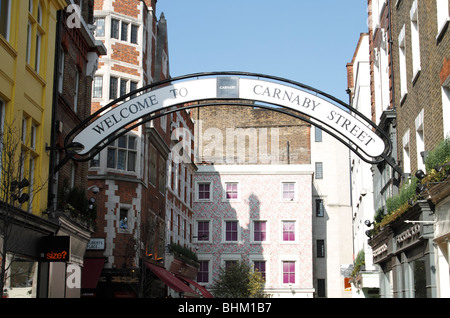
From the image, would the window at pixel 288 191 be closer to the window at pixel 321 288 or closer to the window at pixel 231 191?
the window at pixel 231 191

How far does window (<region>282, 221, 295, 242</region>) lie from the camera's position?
5306 cm

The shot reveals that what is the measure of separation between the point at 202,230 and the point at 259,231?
4591 mm

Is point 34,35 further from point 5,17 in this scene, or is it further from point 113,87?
point 113,87

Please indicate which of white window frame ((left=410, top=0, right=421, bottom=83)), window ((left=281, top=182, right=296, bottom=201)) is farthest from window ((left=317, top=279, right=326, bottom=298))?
white window frame ((left=410, top=0, right=421, bottom=83))

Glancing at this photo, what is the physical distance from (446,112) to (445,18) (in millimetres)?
1915

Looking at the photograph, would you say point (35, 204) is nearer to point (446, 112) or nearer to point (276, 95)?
point (276, 95)

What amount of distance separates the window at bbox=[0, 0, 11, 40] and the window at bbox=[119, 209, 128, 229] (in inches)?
667

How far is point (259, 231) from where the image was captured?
53688 millimetres

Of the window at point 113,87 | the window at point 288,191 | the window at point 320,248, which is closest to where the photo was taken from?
the window at point 113,87

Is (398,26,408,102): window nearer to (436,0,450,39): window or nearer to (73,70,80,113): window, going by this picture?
(436,0,450,39): window

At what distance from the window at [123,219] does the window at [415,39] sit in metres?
17.8

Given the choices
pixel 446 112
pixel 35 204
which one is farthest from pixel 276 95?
pixel 35 204

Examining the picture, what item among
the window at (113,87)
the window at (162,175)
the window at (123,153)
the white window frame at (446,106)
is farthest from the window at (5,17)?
the window at (162,175)

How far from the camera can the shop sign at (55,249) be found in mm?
16891
